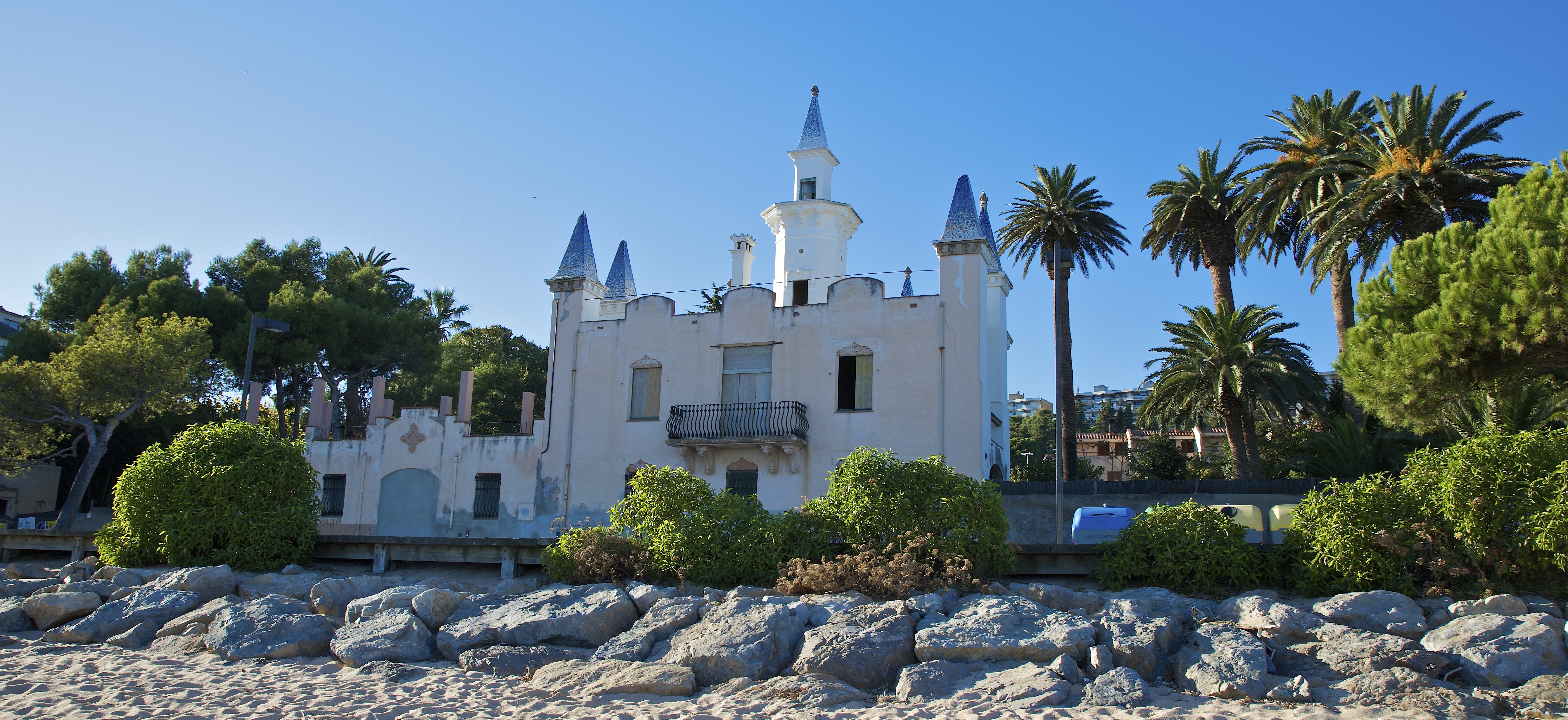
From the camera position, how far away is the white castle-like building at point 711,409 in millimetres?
24797

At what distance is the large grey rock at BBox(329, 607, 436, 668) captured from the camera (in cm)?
1251

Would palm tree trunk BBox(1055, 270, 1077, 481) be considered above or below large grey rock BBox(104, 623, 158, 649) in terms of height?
above

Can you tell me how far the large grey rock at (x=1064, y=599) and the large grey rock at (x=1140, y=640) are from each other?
0.56 meters

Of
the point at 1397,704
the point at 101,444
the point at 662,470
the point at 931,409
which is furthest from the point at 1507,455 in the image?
the point at 101,444

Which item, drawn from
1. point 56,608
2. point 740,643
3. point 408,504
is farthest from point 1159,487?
point 56,608

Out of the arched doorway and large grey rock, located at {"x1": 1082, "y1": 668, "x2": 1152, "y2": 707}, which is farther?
the arched doorway

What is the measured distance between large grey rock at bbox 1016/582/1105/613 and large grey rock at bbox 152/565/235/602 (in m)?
11.6

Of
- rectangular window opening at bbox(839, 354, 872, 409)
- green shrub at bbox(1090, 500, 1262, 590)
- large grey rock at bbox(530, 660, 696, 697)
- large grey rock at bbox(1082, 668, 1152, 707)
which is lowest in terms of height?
large grey rock at bbox(530, 660, 696, 697)

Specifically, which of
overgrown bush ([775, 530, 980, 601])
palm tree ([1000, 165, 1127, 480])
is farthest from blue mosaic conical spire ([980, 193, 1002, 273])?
overgrown bush ([775, 530, 980, 601])

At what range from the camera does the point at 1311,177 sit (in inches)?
1117

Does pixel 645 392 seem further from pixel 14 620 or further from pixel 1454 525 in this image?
pixel 1454 525

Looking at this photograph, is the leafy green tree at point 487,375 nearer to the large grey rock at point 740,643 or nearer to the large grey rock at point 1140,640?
the large grey rock at point 740,643

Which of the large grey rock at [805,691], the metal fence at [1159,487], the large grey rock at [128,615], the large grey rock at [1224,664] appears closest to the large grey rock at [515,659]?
the large grey rock at [805,691]

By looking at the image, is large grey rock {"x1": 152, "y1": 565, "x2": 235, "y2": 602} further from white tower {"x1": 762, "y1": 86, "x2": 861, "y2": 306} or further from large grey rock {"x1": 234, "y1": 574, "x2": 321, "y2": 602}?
white tower {"x1": 762, "y1": 86, "x2": 861, "y2": 306}
